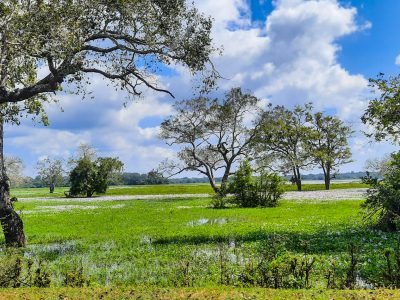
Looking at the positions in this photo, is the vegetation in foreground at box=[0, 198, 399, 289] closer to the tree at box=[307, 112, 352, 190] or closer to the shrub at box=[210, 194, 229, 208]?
the shrub at box=[210, 194, 229, 208]

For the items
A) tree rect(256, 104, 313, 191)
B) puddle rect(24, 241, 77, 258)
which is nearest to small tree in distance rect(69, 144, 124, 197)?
tree rect(256, 104, 313, 191)

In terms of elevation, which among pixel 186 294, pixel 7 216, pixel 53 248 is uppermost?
pixel 7 216

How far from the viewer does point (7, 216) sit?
21.7 meters

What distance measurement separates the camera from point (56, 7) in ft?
59.2

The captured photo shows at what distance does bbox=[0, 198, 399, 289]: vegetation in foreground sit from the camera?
11922mm

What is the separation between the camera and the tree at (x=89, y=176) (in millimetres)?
97438

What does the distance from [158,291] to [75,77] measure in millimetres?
15067

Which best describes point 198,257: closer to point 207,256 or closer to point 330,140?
point 207,256

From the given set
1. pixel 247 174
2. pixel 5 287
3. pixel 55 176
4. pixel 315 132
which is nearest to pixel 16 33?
pixel 5 287

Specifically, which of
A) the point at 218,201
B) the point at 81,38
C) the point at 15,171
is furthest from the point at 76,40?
the point at 15,171

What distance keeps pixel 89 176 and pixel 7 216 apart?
255 ft

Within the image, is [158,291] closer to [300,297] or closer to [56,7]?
[300,297]

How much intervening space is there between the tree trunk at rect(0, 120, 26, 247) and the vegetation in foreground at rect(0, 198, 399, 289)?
92 cm

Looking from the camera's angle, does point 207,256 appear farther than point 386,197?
No
